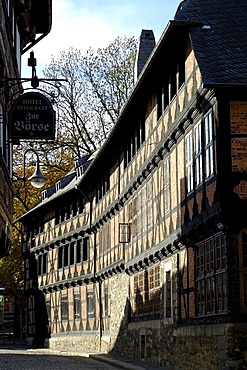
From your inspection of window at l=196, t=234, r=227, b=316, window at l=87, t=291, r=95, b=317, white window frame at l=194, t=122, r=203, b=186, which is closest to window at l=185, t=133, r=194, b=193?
white window frame at l=194, t=122, r=203, b=186

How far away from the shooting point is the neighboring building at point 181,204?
53.0 ft

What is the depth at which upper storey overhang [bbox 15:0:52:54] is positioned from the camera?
21.2m

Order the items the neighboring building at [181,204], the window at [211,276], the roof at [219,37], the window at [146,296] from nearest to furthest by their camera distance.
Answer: the neighboring building at [181,204], the window at [211,276], the roof at [219,37], the window at [146,296]

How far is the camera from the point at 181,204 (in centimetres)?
1970

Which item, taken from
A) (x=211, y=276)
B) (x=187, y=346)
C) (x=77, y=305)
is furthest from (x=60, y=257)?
(x=211, y=276)

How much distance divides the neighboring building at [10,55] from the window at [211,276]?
4341mm

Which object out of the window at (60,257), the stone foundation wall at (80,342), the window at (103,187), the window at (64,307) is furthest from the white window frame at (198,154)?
the window at (60,257)

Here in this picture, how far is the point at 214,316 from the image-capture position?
54.7 ft

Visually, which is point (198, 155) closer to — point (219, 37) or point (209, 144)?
point (209, 144)

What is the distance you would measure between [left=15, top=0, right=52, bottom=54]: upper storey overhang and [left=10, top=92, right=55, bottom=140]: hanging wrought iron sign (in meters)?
6.22

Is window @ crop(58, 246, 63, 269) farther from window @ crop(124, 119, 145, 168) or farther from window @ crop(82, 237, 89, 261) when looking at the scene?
window @ crop(124, 119, 145, 168)

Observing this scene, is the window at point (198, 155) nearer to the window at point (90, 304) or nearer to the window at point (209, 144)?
the window at point (209, 144)

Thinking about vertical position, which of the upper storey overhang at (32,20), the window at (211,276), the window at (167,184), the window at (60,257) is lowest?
the window at (211,276)

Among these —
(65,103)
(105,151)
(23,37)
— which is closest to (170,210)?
(23,37)
